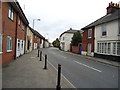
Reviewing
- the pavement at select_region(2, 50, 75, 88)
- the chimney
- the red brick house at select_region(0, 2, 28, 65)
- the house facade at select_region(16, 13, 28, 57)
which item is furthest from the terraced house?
the red brick house at select_region(0, 2, 28, 65)

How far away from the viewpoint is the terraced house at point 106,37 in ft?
59.1

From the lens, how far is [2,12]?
946cm

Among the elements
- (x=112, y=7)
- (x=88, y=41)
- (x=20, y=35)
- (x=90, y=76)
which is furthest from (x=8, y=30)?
(x=112, y=7)

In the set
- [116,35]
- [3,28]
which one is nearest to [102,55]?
[116,35]

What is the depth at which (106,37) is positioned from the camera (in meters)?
20.1

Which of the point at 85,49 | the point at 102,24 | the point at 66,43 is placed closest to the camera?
the point at 102,24

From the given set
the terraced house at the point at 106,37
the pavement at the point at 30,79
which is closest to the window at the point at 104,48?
the terraced house at the point at 106,37

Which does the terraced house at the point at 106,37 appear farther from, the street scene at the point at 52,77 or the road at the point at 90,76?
the street scene at the point at 52,77

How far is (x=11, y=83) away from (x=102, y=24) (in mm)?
18661

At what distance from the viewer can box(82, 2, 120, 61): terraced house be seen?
18.0 meters

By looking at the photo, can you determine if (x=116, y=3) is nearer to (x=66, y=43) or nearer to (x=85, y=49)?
(x=85, y=49)

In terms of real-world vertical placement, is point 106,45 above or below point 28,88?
above

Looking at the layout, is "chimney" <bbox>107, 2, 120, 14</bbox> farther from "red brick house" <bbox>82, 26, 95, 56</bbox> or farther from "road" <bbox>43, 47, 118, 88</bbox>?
"road" <bbox>43, 47, 118, 88</bbox>

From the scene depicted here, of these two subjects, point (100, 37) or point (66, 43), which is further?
point (66, 43)
